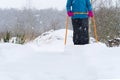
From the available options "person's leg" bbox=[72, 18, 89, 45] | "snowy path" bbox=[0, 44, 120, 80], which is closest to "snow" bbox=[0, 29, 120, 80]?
"snowy path" bbox=[0, 44, 120, 80]

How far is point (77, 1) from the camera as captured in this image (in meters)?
8.75

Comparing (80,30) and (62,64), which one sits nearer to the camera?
(62,64)

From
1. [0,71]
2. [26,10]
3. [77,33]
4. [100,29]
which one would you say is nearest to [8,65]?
[0,71]

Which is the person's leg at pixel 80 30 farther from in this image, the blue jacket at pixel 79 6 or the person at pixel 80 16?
the blue jacket at pixel 79 6

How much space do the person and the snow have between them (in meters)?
2.18

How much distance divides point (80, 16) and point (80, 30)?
0.32 metres

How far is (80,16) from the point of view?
8727mm

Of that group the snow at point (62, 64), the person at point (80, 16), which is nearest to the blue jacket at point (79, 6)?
the person at point (80, 16)

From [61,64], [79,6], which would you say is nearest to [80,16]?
[79,6]

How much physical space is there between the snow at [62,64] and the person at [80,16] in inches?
85.7

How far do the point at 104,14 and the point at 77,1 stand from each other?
16.9 meters

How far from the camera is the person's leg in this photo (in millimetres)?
8789

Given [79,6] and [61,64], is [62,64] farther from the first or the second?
[79,6]

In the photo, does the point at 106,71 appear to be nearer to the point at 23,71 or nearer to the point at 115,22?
the point at 23,71
